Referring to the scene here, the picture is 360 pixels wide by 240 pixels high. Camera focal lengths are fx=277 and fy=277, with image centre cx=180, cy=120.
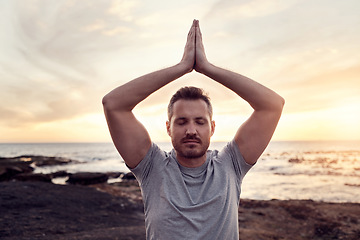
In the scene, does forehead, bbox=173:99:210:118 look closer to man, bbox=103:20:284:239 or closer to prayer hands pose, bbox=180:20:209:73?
man, bbox=103:20:284:239

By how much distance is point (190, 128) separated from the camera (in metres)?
2.20

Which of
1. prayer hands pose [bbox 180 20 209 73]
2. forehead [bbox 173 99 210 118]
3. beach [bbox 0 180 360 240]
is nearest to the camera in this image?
forehead [bbox 173 99 210 118]

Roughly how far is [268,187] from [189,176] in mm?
19258

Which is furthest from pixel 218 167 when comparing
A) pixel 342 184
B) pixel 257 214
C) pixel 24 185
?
pixel 342 184

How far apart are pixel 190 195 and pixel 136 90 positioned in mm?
909

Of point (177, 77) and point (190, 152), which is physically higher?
point (177, 77)

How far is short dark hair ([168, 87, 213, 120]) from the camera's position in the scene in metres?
2.34

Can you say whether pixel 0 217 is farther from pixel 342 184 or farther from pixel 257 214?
pixel 342 184

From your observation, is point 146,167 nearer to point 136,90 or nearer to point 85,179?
point 136,90

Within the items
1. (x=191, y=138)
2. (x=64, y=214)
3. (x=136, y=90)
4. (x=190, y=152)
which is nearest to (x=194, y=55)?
(x=136, y=90)

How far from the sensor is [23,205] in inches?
379

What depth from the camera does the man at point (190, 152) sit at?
201 centimetres

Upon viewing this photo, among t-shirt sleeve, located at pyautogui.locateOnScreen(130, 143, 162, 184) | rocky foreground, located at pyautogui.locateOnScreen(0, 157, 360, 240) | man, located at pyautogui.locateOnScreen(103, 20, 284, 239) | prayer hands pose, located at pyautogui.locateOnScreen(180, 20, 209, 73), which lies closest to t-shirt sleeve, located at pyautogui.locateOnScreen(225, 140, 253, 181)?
man, located at pyautogui.locateOnScreen(103, 20, 284, 239)

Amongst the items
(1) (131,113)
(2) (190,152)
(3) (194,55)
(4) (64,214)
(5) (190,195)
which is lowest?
(4) (64,214)
